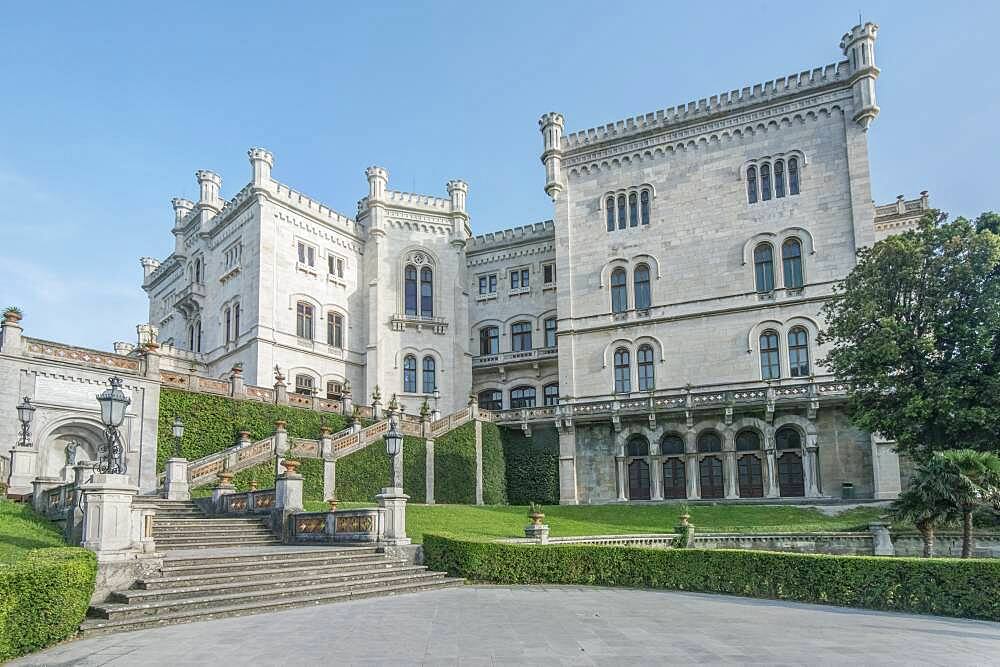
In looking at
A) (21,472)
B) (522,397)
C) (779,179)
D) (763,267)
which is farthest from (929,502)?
(522,397)

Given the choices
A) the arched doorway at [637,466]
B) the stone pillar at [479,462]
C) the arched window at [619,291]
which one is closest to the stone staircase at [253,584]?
the stone pillar at [479,462]

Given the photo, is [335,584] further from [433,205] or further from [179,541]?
[433,205]

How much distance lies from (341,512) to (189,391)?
15155 millimetres

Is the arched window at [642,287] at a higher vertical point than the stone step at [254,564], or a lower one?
higher

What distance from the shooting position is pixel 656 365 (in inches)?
1602

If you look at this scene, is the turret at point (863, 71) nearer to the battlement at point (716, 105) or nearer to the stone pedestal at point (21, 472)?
the battlement at point (716, 105)

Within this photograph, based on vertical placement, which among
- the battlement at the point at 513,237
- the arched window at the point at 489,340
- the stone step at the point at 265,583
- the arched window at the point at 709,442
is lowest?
the stone step at the point at 265,583

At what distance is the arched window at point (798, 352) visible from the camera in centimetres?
3766

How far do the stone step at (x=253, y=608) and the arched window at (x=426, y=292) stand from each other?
3049 cm

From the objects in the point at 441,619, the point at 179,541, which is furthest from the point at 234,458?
the point at 441,619

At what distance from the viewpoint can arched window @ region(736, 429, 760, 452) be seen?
37625mm

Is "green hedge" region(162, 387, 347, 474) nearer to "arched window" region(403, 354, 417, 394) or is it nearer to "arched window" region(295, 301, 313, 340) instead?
"arched window" region(295, 301, 313, 340)

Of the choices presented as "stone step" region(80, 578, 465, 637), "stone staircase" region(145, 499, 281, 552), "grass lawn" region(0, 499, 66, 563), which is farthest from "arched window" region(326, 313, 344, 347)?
"stone step" region(80, 578, 465, 637)

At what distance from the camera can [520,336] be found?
47938 millimetres
